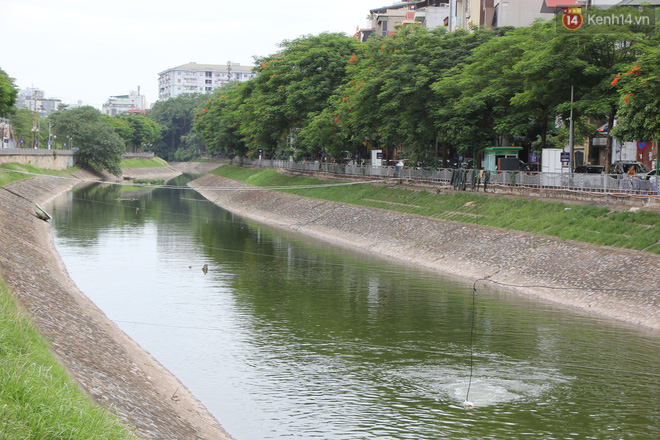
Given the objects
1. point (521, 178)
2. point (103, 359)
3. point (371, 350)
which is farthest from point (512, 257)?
point (103, 359)

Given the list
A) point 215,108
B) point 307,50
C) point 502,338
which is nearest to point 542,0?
point 307,50

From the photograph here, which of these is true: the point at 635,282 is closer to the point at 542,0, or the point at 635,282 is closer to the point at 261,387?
the point at 261,387

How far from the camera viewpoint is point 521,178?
46094 millimetres

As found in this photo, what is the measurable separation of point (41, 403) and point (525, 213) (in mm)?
34590

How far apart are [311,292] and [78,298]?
424 inches

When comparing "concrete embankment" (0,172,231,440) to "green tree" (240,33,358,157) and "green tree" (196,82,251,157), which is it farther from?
"green tree" (196,82,251,157)

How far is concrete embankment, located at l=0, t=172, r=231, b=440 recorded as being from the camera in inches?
602

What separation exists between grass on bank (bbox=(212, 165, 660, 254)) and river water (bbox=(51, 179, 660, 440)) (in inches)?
215

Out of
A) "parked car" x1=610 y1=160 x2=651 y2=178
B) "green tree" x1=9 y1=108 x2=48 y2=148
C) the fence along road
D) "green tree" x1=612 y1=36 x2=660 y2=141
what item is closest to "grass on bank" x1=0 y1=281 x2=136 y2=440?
"green tree" x1=612 y1=36 x2=660 y2=141

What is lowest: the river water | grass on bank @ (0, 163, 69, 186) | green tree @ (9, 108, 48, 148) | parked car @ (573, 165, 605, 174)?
the river water

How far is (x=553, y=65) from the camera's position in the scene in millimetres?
42594

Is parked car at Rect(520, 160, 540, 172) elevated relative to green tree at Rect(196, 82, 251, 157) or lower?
lower

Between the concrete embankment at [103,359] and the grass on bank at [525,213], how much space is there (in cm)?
2165

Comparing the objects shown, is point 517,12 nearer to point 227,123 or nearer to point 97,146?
point 227,123
